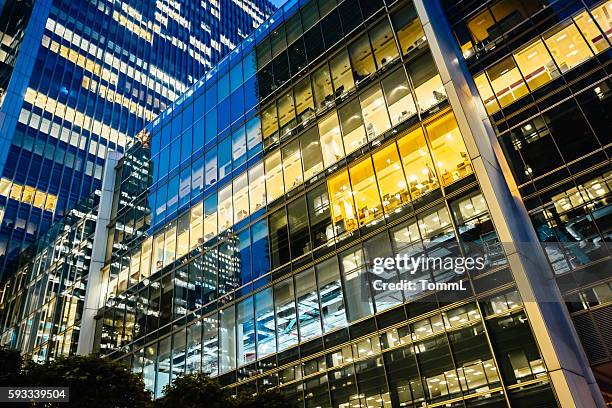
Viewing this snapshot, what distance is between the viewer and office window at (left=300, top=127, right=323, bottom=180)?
2467 centimetres

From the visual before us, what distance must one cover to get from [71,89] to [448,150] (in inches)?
2803

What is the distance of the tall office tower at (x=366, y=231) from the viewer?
54.3 feet

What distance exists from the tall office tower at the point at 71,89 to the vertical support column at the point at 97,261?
26110mm

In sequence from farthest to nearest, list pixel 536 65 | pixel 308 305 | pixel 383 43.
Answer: pixel 383 43 < pixel 308 305 < pixel 536 65

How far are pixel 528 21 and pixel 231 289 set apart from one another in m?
19.3

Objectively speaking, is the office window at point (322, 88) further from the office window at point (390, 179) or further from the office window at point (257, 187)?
the office window at point (390, 179)

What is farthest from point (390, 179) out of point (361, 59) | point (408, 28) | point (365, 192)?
point (408, 28)

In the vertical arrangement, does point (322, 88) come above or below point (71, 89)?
below

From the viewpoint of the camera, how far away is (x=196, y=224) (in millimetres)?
30078

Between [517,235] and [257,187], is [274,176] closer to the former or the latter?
A: [257,187]

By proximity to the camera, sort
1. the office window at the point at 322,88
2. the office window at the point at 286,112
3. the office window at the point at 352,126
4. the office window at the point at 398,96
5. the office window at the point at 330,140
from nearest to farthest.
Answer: the office window at the point at 398,96 < the office window at the point at 352,126 < the office window at the point at 330,140 < the office window at the point at 322,88 < the office window at the point at 286,112

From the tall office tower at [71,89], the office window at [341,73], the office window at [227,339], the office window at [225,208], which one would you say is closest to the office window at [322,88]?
the office window at [341,73]

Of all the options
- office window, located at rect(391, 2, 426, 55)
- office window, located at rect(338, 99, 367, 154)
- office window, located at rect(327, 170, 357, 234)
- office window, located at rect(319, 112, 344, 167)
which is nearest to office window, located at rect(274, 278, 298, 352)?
office window, located at rect(327, 170, 357, 234)

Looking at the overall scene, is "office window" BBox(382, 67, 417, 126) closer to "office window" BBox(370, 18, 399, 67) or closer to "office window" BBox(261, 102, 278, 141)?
"office window" BBox(370, 18, 399, 67)
